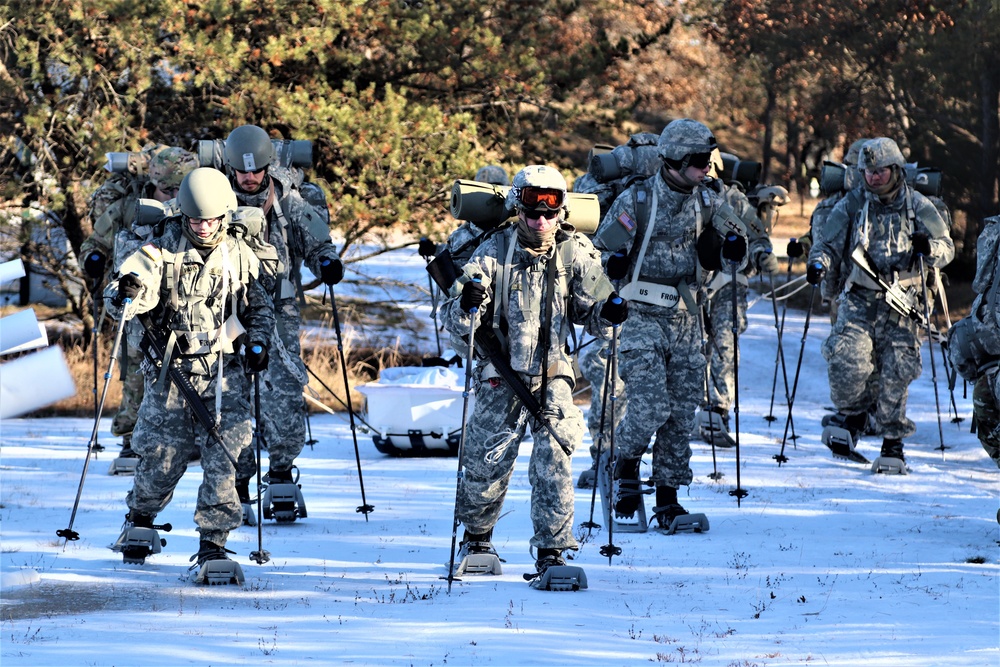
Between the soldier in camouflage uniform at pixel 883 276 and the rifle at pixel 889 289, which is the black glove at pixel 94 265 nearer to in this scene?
the soldier in camouflage uniform at pixel 883 276

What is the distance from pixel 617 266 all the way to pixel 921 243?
14.0ft

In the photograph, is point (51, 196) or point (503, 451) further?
point (51, 196)

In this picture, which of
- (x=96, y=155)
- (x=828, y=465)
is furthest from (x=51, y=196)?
(x=828, y=465)

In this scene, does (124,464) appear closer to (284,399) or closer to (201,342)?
(284,399)

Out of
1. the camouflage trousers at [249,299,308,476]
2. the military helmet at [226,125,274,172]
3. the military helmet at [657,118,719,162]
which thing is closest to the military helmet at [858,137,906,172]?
the military helmet at [657,118,719,162]

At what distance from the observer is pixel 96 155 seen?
17.7m

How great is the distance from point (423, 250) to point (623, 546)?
378 centimetres

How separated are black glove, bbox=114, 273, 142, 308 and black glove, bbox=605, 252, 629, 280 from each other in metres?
2.54

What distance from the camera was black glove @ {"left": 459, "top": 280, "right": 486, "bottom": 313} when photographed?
7961mm

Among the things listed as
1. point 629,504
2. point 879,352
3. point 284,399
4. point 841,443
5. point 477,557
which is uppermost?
point 284,399

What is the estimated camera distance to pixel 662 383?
32.2 ft

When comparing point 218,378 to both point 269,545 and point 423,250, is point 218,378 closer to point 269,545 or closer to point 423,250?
point 269,545

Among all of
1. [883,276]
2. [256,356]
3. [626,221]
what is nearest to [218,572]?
[256,356]

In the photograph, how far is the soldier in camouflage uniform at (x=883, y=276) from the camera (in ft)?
40.5
